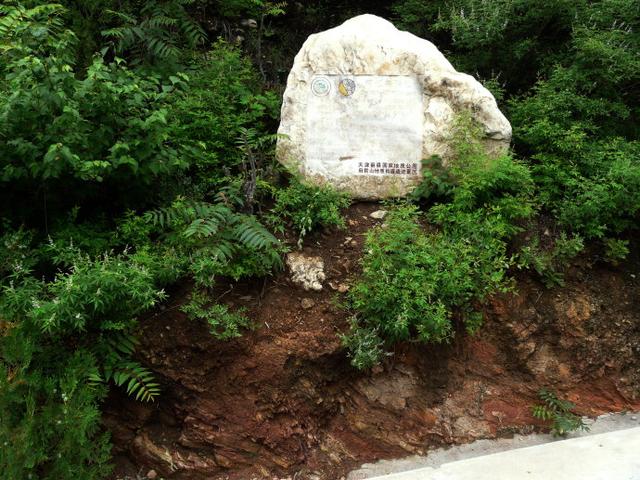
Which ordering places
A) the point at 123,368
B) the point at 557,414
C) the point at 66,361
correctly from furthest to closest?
the point at 557,414, the point at 123,368, the point at 66,361

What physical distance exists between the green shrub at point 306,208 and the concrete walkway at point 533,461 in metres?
2.06

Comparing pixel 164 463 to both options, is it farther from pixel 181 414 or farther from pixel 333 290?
pixel 333 290

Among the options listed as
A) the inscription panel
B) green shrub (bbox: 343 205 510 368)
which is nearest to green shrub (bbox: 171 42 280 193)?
the inscription panel

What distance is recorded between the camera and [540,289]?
16.0 ft

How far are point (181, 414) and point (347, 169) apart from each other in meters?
2.82

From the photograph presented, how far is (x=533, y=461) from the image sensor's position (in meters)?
3.92

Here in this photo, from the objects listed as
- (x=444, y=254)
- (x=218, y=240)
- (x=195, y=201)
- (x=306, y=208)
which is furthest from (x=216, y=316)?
(x=444, y=254)

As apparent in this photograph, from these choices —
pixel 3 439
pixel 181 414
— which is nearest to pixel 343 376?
pixel 181 414

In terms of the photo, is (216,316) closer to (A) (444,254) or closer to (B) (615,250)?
(A) (444,254)

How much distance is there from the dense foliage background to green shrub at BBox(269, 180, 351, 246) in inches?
0.8

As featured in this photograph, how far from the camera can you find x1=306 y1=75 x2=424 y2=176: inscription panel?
213 inches

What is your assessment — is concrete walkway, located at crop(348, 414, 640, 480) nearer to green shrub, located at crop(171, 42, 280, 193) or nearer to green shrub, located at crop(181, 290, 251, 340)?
green shrub, located at crop(181, 290, 251, 340)

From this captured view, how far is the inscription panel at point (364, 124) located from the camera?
542 cm

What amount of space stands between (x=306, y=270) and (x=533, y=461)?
231 cm
